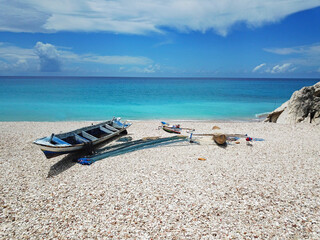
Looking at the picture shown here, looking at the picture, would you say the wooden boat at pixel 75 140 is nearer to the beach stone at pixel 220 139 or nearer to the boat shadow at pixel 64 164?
the boat shadow at pixel 64 164

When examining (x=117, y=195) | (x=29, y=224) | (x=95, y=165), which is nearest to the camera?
(x=29, y=224)

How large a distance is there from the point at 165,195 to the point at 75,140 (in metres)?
6.40

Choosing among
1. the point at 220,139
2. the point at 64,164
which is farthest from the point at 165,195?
the point at 220,139

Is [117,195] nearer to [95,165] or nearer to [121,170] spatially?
[121,170]

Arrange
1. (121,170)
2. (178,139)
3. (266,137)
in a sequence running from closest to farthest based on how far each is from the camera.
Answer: (121,170), (178,139), (266,137)

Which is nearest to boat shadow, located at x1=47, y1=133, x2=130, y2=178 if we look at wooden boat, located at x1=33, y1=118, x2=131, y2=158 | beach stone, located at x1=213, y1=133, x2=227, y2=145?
wooden boat, located at x1=33, y1=118, x2=131, y2=158

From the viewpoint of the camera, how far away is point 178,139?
43.2 feet

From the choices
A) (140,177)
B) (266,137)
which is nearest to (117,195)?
(140,177)

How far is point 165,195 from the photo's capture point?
6703mm

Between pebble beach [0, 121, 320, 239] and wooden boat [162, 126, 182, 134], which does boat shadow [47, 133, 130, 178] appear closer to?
pebble beach [0, 121, 320, 239]

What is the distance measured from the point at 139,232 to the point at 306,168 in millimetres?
7621

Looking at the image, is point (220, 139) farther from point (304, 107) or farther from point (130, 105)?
point (130, 105)

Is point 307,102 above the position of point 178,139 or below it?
above

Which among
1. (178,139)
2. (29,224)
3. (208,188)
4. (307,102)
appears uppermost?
(307,102)
